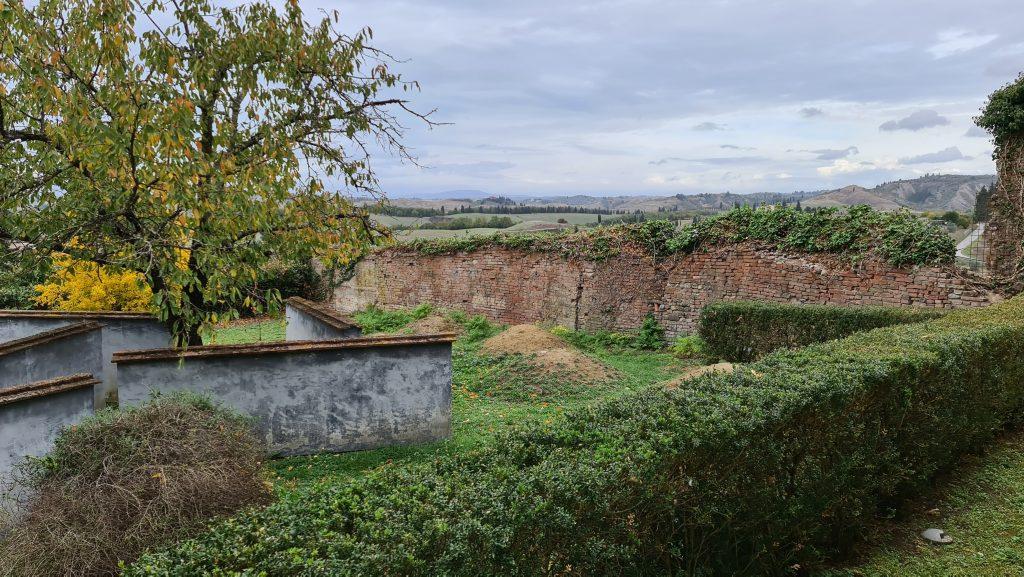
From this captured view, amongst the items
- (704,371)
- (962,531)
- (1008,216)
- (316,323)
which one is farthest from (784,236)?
(316,323)

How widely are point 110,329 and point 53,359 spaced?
1725mm

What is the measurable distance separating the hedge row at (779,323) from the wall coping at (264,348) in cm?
704

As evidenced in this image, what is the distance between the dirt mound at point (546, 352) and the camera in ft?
33.1

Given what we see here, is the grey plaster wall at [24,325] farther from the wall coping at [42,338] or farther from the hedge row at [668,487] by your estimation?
the hedge row at [668,487]

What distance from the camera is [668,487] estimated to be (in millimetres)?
2914

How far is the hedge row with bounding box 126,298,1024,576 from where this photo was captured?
7.34ft

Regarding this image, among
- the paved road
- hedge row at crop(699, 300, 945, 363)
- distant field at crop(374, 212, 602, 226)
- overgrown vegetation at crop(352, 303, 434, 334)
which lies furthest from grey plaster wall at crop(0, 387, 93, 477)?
the paved road

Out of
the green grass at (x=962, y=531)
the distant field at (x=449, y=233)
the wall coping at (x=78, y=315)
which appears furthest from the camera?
the distant field at (x=449, y=233)

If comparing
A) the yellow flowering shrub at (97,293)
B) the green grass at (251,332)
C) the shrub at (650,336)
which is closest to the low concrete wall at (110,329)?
the yellow flowering shrub at (97,293)

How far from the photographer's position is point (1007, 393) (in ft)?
19.6

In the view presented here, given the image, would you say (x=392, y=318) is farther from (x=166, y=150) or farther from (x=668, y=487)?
(x=668, y=487)

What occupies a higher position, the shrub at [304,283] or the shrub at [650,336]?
the shrub at [304,283]

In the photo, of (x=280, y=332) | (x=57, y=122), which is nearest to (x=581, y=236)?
(x=280, y=332)

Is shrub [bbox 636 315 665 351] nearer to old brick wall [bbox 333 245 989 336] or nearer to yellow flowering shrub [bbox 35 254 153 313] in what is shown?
old brick wall [bbox 333 245 989 336]
